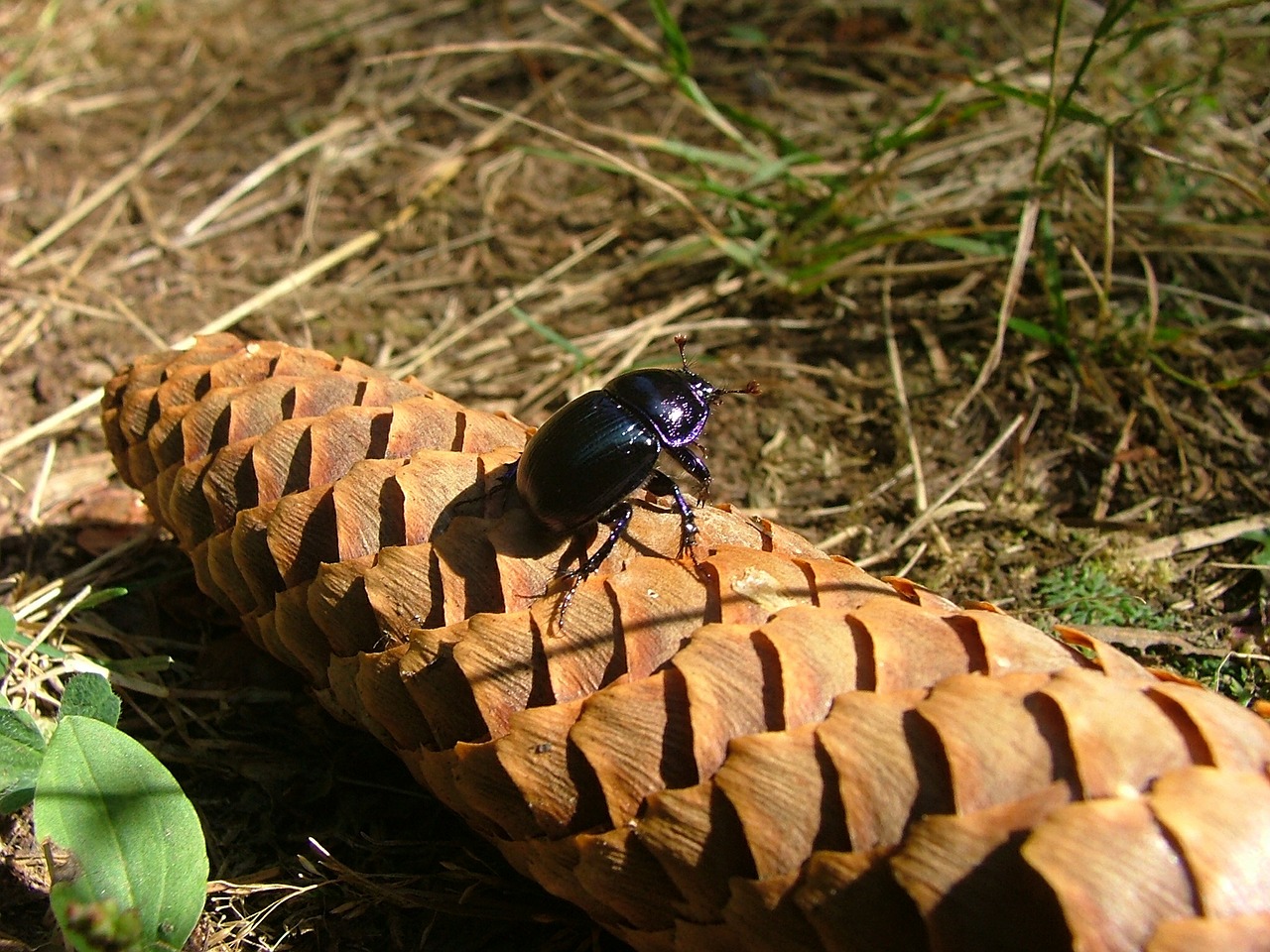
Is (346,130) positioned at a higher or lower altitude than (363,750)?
higher

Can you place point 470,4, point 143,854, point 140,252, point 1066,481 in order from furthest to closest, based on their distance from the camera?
point 470,4, point 140,252, point 1066,481, point 143,854

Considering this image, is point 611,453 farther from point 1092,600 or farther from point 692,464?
point 1092,600

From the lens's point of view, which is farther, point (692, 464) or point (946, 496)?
point (946, 496)

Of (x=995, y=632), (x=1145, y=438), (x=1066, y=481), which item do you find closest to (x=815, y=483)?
(x=1066, y=481)

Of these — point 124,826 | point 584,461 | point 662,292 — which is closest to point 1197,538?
point 584,461

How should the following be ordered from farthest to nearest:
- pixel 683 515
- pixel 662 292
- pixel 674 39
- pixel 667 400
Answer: pixel 662 292 → pixel 674 39 → pixel 667 400 → pixel 683 515

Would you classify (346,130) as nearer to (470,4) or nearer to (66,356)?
(470,4)


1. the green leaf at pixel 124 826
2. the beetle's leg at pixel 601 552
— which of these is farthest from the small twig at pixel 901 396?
the green leaf at pixel 124 826

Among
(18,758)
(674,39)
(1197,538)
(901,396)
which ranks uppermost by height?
(674,39)
